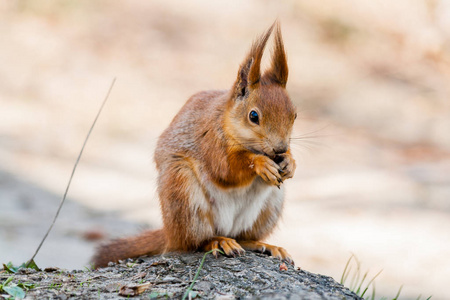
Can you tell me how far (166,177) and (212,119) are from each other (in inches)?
13.9

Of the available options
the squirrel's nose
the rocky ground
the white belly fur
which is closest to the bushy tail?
the rocky ground

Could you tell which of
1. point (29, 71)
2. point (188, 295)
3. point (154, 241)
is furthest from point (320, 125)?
point (188, 295)

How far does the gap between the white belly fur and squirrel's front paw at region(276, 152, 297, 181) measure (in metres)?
0.18

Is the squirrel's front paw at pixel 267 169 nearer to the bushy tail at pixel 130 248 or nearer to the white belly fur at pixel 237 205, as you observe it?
the white belly fur at pixel 237 205

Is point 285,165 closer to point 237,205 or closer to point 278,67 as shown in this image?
point 237,205

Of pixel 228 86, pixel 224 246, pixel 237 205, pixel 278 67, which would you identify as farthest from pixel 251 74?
pixel 228 86

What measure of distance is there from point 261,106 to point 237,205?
0.53m

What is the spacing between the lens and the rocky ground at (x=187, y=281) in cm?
236

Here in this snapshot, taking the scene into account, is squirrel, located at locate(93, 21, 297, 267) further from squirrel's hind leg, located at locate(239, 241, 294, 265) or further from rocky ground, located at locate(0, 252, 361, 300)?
rocky ground, located at locate(0, 252, 361, 300)

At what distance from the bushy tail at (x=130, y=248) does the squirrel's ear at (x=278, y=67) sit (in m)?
0.98

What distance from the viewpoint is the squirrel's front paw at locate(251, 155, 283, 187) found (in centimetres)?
262

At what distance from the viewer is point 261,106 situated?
2.69m

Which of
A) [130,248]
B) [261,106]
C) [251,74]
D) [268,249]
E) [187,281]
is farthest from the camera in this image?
[130,248]

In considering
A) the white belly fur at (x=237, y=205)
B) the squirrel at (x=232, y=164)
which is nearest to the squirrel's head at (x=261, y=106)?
the squirrel at (x=232, y=164)
